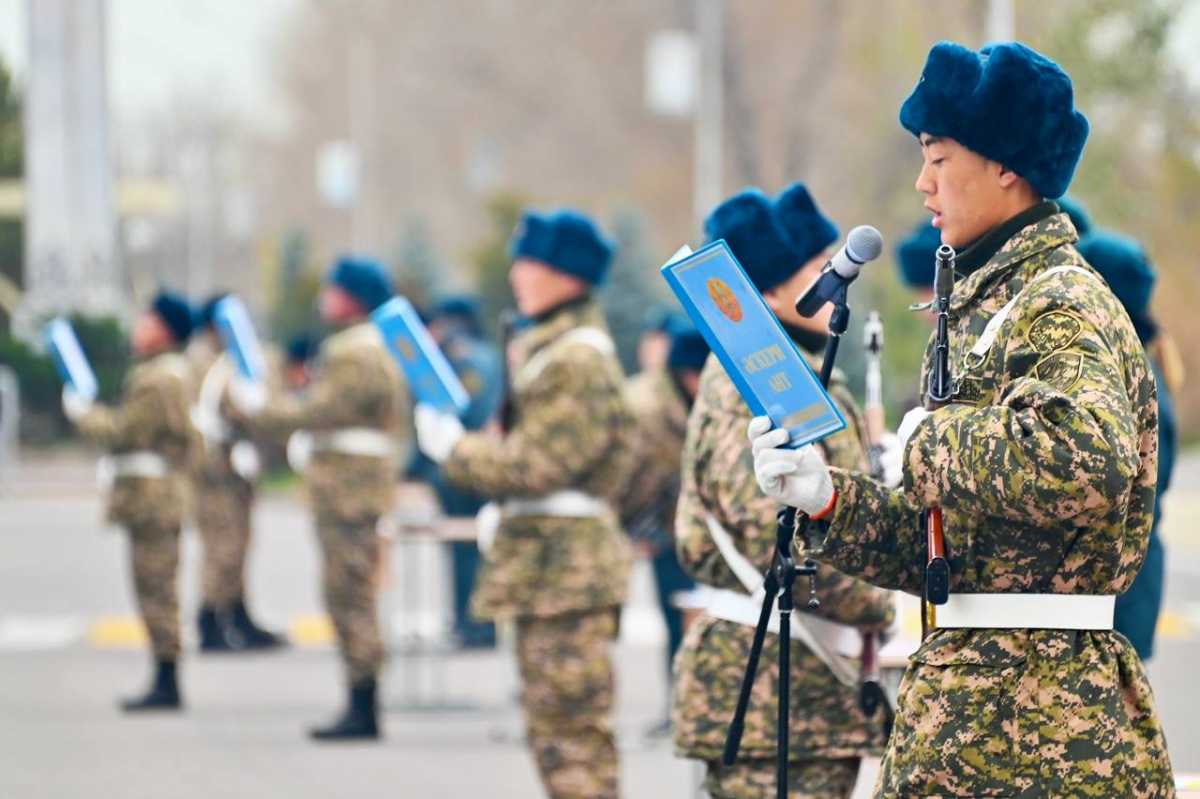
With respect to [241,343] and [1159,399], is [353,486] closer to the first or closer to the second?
[241,343]

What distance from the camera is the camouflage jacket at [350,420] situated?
11148mm

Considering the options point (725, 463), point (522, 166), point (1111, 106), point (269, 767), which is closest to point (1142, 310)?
point (725, 463)

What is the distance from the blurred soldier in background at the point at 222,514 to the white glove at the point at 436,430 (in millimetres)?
6105

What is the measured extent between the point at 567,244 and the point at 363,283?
3.58 m

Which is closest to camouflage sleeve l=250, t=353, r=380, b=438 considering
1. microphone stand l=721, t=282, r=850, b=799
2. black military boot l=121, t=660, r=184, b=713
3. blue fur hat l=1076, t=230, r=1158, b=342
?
black military boot l=121, t=660, r=184, b=713

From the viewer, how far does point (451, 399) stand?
328 inches

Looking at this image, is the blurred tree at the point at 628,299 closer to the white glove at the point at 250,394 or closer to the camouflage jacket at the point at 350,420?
the white glove at the point at 250,394

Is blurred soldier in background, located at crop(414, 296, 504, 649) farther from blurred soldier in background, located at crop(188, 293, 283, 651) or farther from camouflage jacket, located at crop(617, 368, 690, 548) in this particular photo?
camouflage jacket, located at crop(617, 368, 690, 548)

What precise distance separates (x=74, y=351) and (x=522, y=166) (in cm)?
4253

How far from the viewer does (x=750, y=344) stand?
4219 mm

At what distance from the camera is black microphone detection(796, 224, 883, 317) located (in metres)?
4.29

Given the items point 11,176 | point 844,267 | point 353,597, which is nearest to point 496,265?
point 11,176

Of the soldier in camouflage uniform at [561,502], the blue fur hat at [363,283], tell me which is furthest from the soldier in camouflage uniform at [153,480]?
the soldier in camouflage uniform at [561,502]

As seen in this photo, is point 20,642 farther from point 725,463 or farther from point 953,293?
point 953,293
